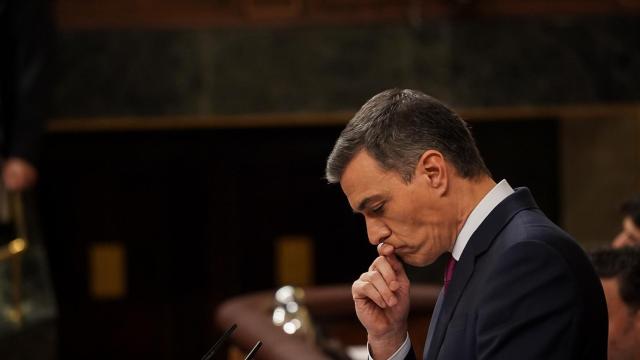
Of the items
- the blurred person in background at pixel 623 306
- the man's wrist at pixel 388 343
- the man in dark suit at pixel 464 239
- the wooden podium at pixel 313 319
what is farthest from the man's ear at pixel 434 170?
the wooden podium at pixel 313 319

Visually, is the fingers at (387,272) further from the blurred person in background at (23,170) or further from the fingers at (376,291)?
the blurred person in background at (23,170)

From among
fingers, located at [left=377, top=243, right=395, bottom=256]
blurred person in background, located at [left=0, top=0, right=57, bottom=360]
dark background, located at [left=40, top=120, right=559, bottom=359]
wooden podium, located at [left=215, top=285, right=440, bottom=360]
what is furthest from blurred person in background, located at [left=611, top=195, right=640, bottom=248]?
blurred person in background, located at [left=0, top=0, right=57, bottom=360]

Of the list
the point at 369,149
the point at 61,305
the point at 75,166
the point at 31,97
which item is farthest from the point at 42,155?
the point at 369,149

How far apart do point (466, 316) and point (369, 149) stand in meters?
0.37

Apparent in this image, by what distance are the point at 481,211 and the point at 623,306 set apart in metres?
1.00

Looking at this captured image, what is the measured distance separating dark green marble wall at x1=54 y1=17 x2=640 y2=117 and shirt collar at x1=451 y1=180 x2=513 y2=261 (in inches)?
148

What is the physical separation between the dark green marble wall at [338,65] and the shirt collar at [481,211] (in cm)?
375

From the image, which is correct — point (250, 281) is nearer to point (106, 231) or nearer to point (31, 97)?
point (106, 231)

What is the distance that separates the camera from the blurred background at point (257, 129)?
5836 mm

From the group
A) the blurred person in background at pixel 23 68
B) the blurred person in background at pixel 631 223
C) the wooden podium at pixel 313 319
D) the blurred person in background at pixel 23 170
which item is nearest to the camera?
the wooden podium at pixel 313 319

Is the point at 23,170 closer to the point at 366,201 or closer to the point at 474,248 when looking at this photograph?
the point at 366,201

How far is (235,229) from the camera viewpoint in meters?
6.38

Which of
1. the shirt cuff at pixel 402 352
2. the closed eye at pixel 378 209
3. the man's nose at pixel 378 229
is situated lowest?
the shirt cuff at pixel 402 352

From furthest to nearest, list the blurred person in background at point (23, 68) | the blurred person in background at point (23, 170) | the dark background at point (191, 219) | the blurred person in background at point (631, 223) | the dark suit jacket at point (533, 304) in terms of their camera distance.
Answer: the dark background at point (191, 219), the blurred person in background at point (23, 68), the blurred person in background at point (23, 170), the blurred person in background at point (631, 223), the dark suit jacket at point (533, 304)
